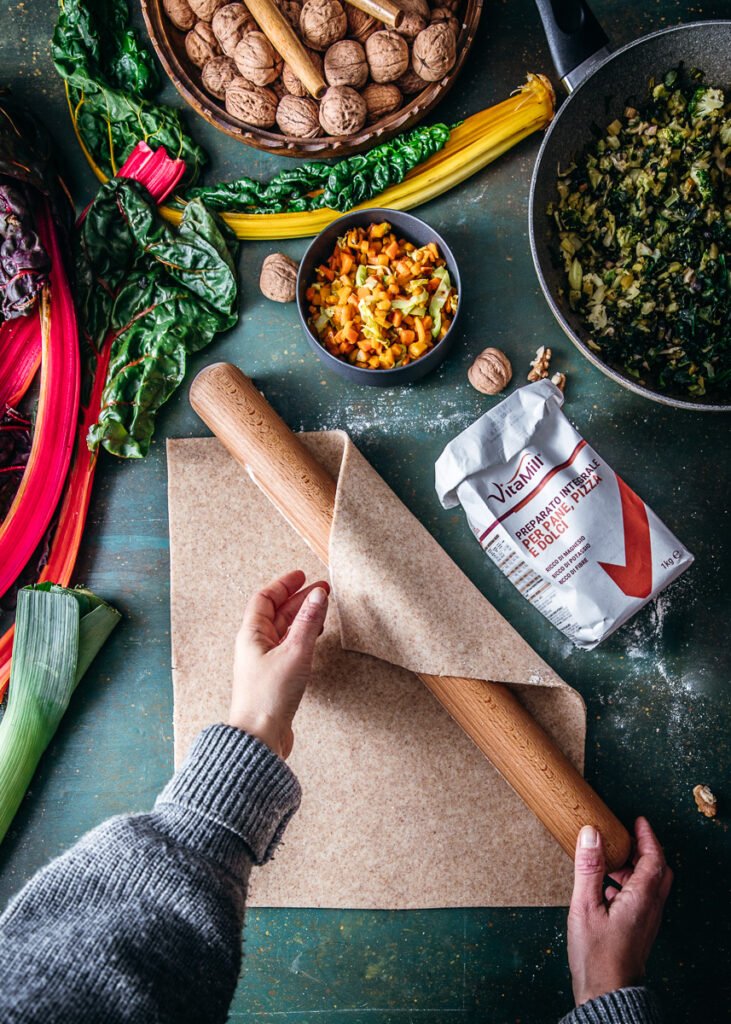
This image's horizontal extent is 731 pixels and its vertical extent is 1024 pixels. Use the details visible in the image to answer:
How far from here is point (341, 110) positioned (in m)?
1.43

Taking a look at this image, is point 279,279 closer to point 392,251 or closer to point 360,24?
point 392,251

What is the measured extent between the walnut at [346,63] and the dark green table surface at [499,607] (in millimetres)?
232

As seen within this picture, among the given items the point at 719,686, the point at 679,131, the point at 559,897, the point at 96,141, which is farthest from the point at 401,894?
the point at 96,141

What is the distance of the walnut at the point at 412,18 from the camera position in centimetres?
142

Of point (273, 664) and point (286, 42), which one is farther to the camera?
point (286, 42)

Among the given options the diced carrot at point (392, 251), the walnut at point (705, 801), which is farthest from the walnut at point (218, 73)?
the walnut at point (705, 801)

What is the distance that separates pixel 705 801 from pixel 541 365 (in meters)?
0.90

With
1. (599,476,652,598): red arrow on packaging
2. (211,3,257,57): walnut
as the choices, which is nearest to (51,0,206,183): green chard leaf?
(211,3,257,57): walnut

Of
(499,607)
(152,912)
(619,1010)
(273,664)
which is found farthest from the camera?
(499,607)

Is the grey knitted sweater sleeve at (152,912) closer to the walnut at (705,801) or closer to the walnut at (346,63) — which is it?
the walnut at (705,801)

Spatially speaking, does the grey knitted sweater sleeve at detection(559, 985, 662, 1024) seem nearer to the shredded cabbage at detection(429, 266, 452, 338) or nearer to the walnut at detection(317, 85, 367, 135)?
the shredded cabbage at detection(429, 266, 452, 338)

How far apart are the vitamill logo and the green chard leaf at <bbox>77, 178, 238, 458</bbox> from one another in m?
0.66

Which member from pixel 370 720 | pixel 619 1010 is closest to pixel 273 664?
pixel 370 720

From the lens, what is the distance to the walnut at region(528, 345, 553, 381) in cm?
153
